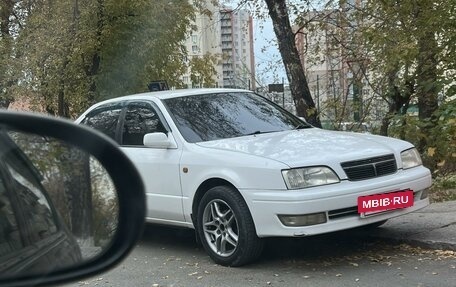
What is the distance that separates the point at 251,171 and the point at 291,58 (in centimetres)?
624

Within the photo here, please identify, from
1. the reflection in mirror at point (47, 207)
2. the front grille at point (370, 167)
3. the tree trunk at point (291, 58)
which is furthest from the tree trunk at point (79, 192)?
the tree trunk at point (291, 58)

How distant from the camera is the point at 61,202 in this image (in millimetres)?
2340

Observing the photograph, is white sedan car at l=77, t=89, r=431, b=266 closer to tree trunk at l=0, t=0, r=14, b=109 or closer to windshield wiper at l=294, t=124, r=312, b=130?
windshield wiper at l=294, t=124, r=312, b=130

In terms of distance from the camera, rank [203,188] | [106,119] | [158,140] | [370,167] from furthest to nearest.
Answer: [106,119] < [158,140] < [203,188] < [370,167]

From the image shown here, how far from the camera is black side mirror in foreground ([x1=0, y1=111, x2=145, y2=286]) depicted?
2156mm

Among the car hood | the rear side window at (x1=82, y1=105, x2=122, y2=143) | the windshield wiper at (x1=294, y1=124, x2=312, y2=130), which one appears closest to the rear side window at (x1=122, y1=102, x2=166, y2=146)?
the rear side window at (x1=82, y1=105, x2=122, y2=143)

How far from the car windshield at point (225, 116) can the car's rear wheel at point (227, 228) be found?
712 millimetres

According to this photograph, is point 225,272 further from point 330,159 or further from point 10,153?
point 10,153

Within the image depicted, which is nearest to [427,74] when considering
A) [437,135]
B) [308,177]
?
[437,135]

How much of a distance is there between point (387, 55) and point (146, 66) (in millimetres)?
8022

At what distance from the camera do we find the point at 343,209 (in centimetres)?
555

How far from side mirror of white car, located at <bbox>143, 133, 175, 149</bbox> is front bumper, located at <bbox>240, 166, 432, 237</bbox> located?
3.66 ft

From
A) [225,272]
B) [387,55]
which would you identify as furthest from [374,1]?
[225,272]

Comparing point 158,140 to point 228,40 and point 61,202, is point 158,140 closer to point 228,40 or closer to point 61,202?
point 61,202
